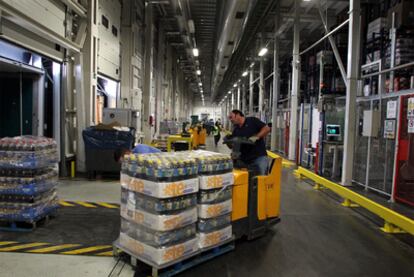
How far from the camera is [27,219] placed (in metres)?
4.25

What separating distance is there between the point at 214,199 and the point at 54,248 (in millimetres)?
A: 1971

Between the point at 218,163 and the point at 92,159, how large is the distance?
16.1 ft

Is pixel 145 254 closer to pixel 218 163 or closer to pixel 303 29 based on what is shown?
pixel 218 163

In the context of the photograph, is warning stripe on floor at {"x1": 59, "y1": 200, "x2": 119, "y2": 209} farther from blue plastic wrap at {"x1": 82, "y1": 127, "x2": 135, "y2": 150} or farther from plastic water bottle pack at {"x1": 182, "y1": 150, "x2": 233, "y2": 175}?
plastic water bottle pack at {"x1": 182, "y1": 150, "x2": 233, "y2": 175}

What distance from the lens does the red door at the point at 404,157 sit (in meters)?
5.97

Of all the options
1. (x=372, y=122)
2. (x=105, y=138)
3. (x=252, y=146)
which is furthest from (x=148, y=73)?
(x=252, y=146)

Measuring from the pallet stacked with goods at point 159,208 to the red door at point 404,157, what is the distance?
4.49 metres

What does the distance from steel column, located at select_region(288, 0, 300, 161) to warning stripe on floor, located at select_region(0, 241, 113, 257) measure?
375 inches

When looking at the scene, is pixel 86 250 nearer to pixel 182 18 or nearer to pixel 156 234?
pixel 156 234

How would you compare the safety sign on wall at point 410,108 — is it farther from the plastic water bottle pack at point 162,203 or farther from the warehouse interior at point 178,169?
the plastic water bottle pack at point 162,203

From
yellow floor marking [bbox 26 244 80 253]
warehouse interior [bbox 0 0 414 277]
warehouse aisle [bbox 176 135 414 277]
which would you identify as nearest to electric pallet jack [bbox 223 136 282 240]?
warehouse interior [bbox 0 0 414 277]

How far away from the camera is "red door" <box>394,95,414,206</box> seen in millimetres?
5969

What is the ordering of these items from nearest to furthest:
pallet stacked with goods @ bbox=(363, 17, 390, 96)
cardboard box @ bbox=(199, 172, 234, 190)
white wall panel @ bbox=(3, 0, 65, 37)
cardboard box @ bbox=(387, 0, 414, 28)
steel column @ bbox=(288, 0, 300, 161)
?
cardboard box @ bbox=(199, 172, 234, 190), white wall panel @ bbox=(3, 0, 65, 37), cardboard box @ bbox=(387, 0, 414, 28), pallet stacked with goods @ bbox=(363, 17, 390, 96), steel column @ bbox=(288, 0, 300, 161)

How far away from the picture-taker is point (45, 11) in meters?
6.35
